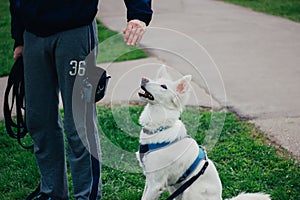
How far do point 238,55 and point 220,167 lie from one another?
144 inches

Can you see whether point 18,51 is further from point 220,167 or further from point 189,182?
point 220,167

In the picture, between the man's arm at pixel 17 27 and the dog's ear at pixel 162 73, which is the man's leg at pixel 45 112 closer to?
the man's arm at pixel 17 27

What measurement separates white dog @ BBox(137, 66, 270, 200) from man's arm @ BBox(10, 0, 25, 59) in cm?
82

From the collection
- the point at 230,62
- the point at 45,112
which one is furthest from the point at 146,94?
the point at 230,62

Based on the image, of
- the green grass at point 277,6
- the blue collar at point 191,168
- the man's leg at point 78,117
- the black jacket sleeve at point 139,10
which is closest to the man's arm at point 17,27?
the man's leg at point 78,117

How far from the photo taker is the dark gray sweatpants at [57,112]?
8.30 ft

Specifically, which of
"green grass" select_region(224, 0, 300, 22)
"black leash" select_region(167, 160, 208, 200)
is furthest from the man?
"green grass" select_region(224, 0, 300, 22)

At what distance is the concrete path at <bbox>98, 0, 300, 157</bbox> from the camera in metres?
2.89

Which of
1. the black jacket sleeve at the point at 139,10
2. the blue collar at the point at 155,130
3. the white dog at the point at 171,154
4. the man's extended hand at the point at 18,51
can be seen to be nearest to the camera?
the black jacket sleeve at the point at 139,10

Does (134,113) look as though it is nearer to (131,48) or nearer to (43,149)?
(43,149)

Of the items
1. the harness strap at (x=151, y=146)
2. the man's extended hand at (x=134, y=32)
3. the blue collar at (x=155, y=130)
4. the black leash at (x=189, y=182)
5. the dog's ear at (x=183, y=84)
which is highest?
the man's extended hand at (x=134, y=32)

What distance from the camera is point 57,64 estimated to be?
8.41ft

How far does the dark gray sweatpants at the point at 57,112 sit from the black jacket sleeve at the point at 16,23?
0.13m

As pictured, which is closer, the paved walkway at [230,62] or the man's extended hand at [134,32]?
the man's extended hand at [134,32]
